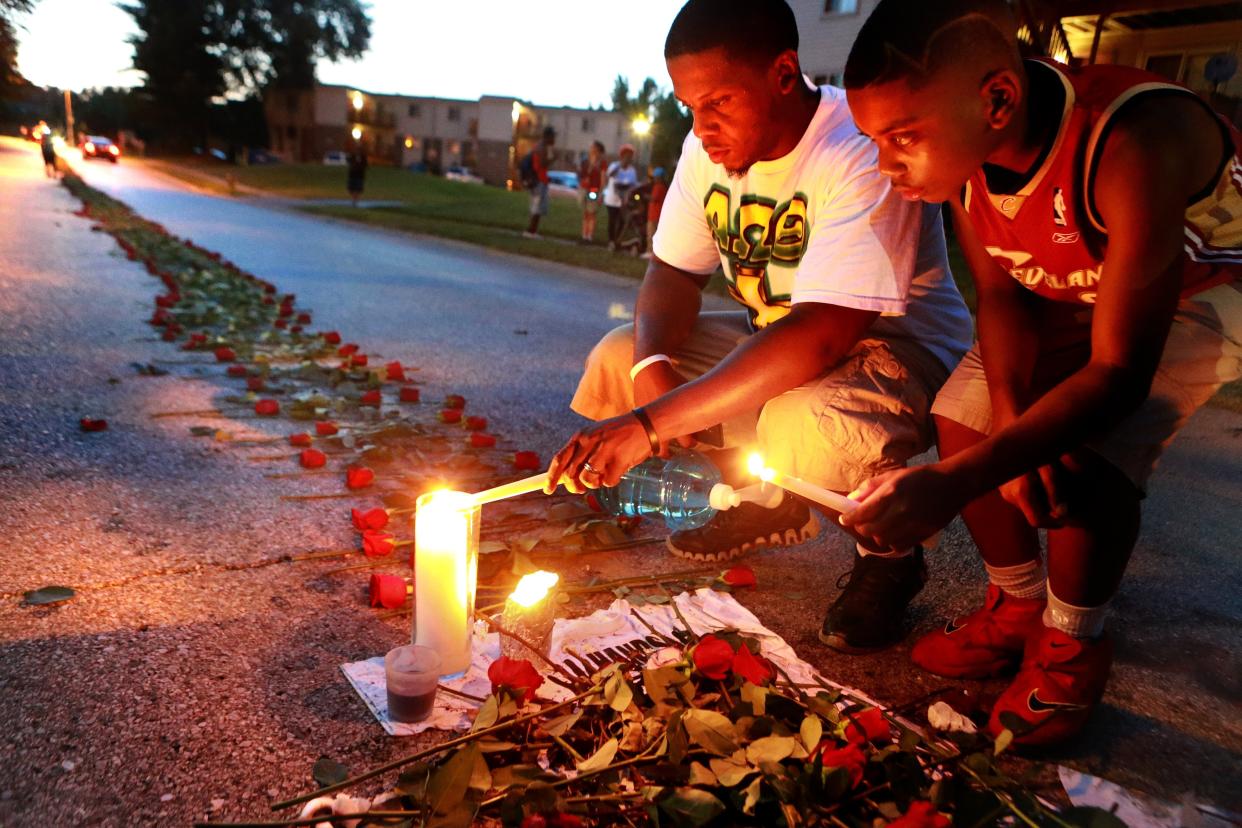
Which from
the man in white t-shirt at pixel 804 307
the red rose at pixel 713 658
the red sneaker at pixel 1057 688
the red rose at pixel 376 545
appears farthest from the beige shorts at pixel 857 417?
the red rose at pixel 376 545

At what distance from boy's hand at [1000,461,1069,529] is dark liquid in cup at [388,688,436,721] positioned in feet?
4.60

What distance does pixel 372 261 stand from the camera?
1206cm

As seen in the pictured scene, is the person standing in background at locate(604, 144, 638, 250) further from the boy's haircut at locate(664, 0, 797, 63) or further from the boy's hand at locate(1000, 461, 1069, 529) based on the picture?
the boy's hand at locate(1000, 461, 1069, 529)

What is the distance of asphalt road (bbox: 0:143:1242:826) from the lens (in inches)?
72.5

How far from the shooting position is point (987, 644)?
2398 millimetres

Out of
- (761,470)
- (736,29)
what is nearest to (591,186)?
(736,29)

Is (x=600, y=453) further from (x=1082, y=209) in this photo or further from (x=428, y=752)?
(x=1082, y=209)

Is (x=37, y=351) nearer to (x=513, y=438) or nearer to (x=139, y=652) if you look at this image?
(x=513, y=438)

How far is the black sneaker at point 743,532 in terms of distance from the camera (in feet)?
9.96

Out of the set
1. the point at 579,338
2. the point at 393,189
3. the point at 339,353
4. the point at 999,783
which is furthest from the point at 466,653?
the point at 393,189

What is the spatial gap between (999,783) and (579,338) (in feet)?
18.9

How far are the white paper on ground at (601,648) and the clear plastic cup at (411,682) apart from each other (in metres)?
0.03

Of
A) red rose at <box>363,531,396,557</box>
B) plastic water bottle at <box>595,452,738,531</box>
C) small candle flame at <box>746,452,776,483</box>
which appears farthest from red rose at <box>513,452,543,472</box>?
small candle flame at <box>746,452,776,483</box>

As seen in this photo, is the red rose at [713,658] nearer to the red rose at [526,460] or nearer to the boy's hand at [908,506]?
the boy's hand at [908,506]
